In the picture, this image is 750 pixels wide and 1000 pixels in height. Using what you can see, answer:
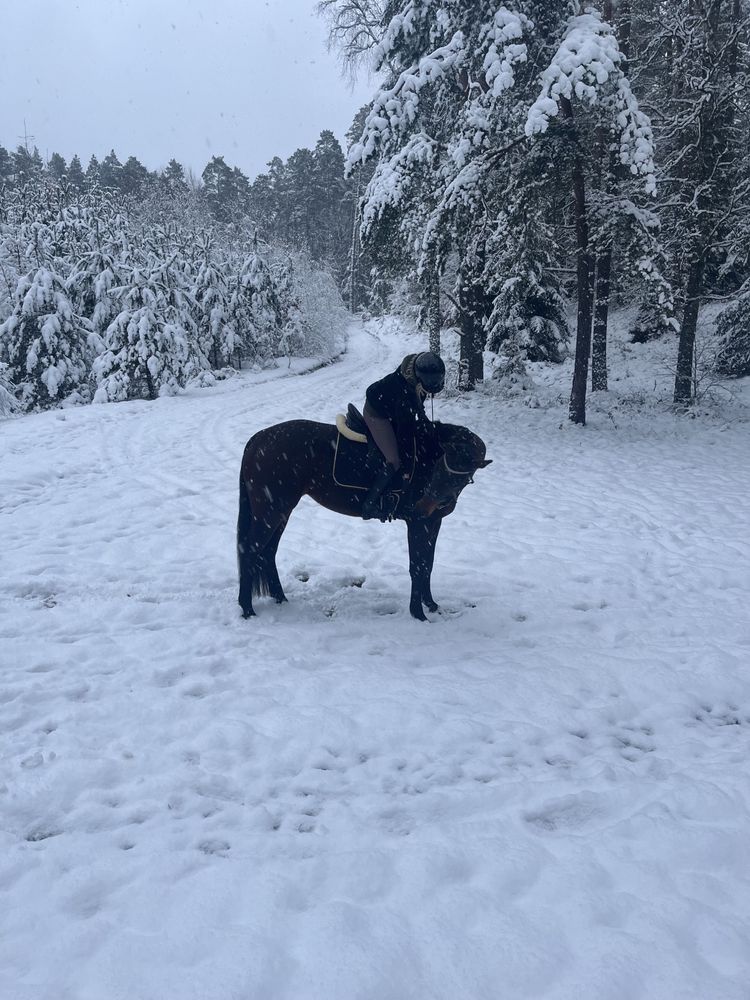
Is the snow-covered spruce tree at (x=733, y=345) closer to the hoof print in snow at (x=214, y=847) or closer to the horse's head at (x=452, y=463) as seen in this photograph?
the horse's head at (x=452, y=463)

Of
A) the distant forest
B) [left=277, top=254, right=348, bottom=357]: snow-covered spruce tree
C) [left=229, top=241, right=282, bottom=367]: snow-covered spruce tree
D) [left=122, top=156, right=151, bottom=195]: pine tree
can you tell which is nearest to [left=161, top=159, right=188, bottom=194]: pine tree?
[left=122, top=156, right=151, bottom=195]: pine tree

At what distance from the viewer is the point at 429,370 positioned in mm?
4297

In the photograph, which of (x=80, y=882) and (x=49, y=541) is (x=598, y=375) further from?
(x=80, y=882)

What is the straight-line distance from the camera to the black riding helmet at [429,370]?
4.27 meters

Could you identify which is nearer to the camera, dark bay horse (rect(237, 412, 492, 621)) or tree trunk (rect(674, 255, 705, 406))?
dark bay horse (rect(237, 412, 492, 621))

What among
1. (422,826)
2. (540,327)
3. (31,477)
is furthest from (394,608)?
(540,327)

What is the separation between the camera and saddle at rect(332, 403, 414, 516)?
4578 millimetres

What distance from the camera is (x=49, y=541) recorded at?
20.0ft

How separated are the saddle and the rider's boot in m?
0.04

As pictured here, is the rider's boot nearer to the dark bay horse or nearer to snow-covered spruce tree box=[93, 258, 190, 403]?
the dark bay horse

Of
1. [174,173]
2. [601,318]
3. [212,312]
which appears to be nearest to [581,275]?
[601,318]

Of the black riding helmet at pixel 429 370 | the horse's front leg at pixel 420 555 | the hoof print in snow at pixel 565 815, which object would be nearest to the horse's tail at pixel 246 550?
the horse's front leg at pixel 420 555

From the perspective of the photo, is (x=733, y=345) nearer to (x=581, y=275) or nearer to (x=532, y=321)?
(x=532, y=321)

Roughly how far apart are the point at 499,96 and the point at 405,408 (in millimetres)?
8767
